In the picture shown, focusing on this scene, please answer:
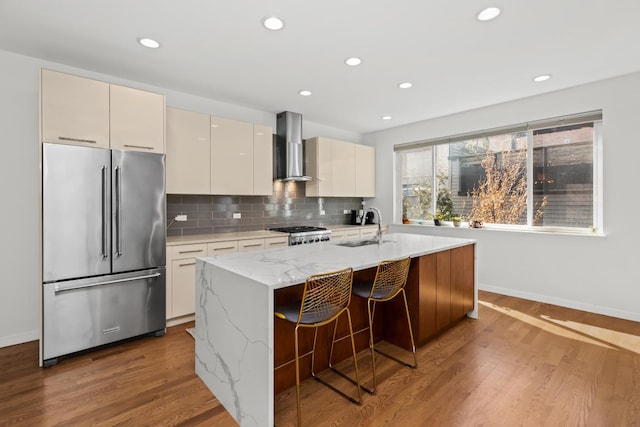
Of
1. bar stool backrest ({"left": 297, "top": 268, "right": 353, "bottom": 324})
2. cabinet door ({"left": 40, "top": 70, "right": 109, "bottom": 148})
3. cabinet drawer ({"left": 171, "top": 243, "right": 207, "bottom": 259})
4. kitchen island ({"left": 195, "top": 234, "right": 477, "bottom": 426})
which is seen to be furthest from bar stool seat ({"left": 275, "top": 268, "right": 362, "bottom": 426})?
cabinet door ({"left": 40, "top": 70, "right": 109, "bottom": 148})

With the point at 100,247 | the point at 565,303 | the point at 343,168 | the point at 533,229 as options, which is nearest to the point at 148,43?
the point at 100,247

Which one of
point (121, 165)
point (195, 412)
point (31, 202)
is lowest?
point (195, 412)

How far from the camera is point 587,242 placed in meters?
3.69

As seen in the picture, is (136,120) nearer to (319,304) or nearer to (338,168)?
(319,304)

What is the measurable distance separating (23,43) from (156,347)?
9.33 feet

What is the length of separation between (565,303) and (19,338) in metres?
5.83

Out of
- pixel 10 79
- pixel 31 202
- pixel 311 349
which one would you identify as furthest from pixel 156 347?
pixel 10 79

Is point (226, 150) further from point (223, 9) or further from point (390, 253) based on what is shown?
point (390, 253)

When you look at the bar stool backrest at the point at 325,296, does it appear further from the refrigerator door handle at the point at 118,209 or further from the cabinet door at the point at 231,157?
the cabinet door at the point at 231,157

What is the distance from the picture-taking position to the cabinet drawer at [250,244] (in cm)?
377

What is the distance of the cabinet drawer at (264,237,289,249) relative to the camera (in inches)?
158

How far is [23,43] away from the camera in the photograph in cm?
267

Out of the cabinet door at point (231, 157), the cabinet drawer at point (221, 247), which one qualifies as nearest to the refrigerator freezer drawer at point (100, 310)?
the cabinet drawer at point (221, 247)

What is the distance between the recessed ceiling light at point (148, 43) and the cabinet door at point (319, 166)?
2.65 meters
